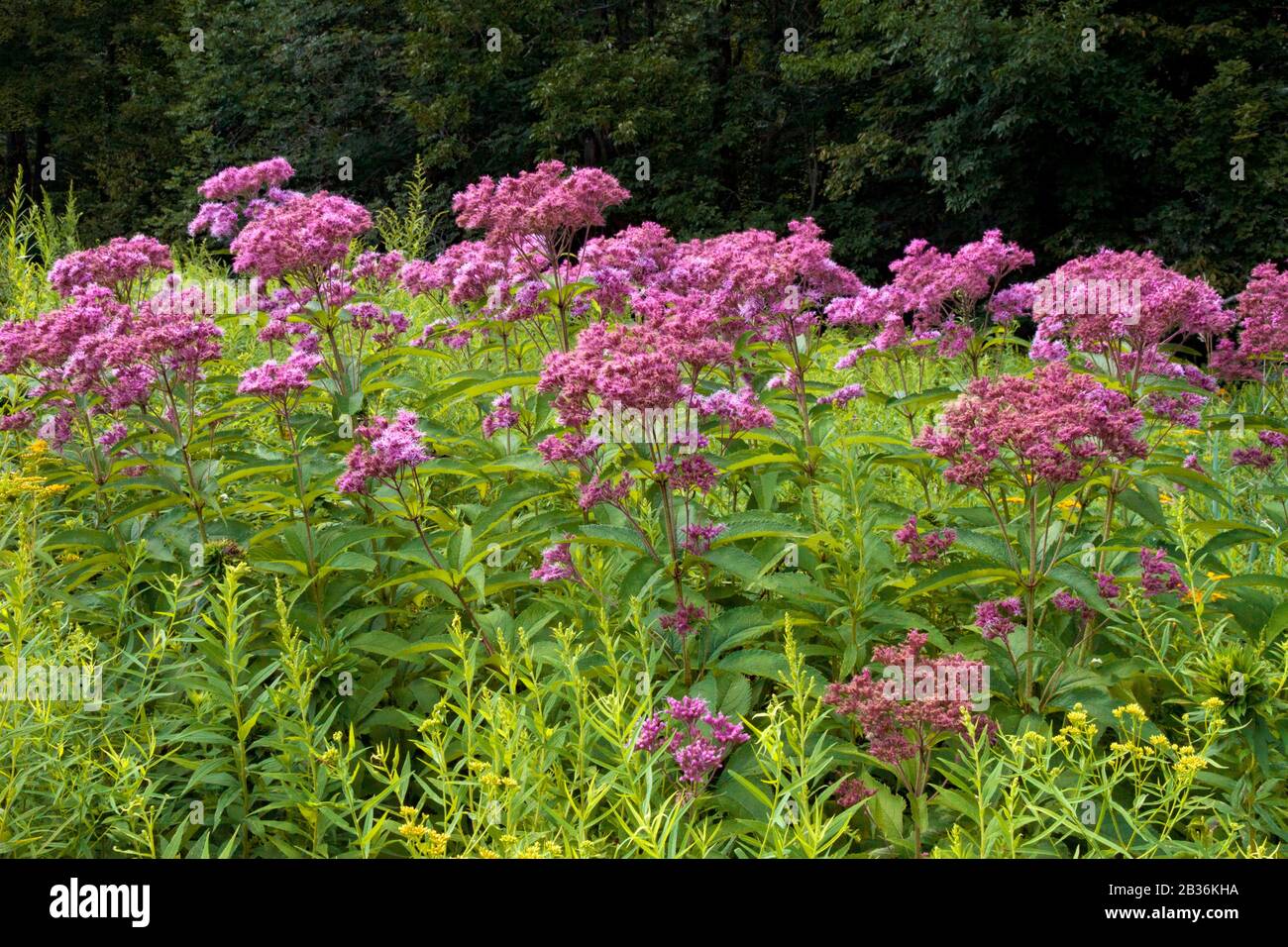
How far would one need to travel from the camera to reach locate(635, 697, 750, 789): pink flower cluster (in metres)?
2.29

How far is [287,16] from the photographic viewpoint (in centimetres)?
1975

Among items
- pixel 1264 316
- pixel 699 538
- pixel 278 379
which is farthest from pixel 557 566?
pixel 1264 316

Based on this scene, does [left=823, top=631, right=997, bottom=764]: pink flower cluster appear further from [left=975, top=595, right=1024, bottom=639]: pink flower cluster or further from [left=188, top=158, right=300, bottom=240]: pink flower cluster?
[left=188, top=158, right=300, bottom=240]: pink flower cluster

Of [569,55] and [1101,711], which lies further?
[569,55]

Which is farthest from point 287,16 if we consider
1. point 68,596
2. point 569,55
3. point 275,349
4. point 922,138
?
point 68,596

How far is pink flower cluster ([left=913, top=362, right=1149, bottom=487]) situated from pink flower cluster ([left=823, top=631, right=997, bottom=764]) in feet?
1.87

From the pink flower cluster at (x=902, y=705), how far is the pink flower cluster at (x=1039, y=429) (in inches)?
22.5

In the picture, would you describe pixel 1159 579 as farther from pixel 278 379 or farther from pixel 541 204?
pixel 278 379

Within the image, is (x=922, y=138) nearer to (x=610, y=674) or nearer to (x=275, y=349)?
(x=275, y=349)

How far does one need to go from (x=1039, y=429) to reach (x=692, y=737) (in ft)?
3.78

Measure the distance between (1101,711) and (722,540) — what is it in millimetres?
1073

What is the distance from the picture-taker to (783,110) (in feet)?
61.9

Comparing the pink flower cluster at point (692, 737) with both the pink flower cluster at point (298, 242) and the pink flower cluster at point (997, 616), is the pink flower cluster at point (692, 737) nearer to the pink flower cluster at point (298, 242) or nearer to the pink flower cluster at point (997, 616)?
the pink flower cluster at point (997, 616)

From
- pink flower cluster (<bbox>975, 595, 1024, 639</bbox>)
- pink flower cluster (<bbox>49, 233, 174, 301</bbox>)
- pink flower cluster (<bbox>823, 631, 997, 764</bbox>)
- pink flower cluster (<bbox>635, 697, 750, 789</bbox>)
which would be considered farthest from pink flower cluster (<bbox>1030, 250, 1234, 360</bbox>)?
pink flower cluster (<bbox>49, 233, 174, 301</bbox>)
